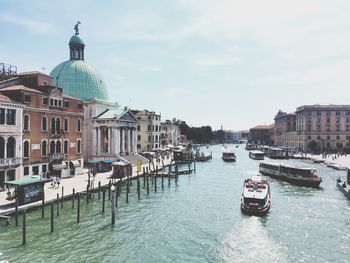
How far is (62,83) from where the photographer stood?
217 ft

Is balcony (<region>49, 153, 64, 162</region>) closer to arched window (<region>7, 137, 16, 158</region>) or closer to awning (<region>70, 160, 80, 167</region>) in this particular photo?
awning (<region>70, 160, 80, 167</region>)

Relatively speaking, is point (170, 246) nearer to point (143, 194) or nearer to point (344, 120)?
point (143, 194)

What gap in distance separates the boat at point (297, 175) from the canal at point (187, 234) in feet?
32.1

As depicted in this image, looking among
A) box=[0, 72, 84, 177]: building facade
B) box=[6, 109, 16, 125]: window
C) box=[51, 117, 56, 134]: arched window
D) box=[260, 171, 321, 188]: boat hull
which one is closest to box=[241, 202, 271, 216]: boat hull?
box=[260, 171, 321, 188]: boat hull

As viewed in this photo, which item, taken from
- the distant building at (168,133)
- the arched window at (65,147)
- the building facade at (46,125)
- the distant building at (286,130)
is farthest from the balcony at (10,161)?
the distant building at (286,130)

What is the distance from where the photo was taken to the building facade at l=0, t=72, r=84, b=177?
39094mm

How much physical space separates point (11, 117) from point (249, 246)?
29647 mm

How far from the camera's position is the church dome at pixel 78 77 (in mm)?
65875

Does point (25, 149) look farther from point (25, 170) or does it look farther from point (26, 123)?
point (26, 123)

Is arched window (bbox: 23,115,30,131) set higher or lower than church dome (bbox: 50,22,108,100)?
lower

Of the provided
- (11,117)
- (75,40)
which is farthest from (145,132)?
(11,117)

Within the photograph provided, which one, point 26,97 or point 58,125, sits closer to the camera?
point 26,97

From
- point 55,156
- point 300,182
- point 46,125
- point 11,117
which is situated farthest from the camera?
point 300,182

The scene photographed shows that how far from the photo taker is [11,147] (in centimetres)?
3659
